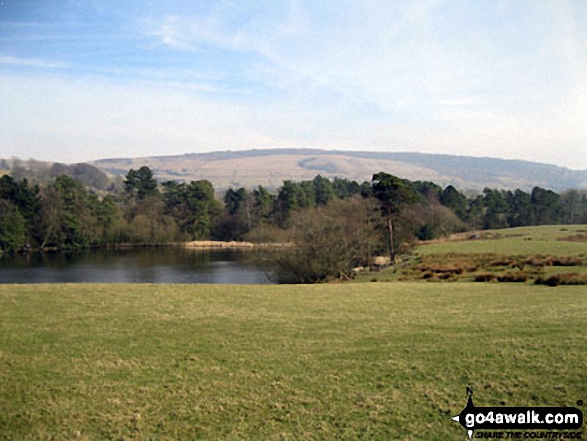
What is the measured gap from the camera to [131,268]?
164 ft

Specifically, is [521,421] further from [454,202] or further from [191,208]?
[454,202]

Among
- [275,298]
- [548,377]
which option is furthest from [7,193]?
[548,377]

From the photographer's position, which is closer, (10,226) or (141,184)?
(10,226)

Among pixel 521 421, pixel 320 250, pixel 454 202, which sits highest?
pixel 454 202

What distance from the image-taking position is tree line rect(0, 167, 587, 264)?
70.4 meters

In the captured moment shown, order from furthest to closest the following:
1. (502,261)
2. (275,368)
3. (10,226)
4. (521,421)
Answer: (10,226) < (502,261) < (275,368) < (521,421)

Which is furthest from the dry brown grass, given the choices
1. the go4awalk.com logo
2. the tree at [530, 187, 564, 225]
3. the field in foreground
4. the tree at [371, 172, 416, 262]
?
Result: the go4awalk.com logo

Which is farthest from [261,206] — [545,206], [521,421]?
[521,421]

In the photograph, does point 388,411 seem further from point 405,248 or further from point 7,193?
point 7,193

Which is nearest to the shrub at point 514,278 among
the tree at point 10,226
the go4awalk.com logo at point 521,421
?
the go4awalk.com logo at point 521,421

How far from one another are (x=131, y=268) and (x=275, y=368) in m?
44.5

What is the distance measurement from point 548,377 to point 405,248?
45470 mm

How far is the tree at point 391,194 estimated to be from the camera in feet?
150

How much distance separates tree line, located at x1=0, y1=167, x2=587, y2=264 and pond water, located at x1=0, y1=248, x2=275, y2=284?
6.03 meters
